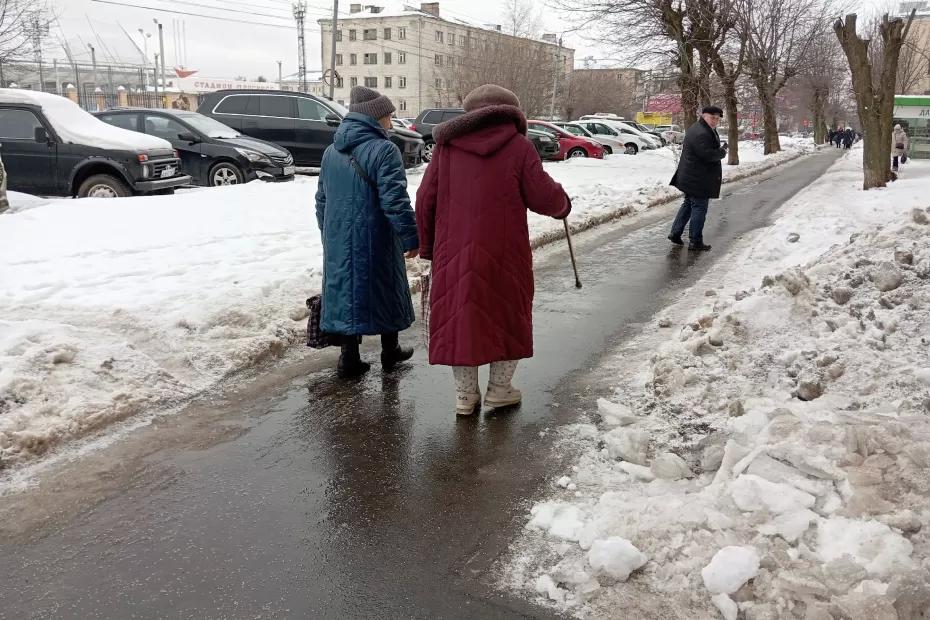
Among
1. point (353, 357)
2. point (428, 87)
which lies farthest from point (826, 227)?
point (428, 87)

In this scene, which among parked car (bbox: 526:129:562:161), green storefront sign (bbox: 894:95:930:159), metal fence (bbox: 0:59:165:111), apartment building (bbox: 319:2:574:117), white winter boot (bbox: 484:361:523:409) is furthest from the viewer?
apartment building (bbox: 319:2:574:117)

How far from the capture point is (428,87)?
3521 inches

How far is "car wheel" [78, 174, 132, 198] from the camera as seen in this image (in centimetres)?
1147

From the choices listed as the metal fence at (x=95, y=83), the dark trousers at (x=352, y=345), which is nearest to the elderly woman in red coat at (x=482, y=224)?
the dark trousers at (x=352, y=345)

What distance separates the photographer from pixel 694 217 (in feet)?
31.7

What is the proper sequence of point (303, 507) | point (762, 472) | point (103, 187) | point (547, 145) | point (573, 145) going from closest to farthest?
point (762, 472)
point (303, 507)
point (103, 187)
point (547, 145)
point (573, 145)

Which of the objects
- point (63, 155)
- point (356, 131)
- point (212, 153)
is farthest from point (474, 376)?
point (212, 153)

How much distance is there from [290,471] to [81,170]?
960cm

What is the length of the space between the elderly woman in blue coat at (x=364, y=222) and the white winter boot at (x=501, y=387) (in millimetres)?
833

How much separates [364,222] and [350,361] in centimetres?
96

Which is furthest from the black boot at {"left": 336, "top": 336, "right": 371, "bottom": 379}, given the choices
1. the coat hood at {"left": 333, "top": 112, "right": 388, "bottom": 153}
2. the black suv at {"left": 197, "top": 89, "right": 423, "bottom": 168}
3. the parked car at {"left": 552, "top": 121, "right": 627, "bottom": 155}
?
the parked car at {"left": 552, "top": 121, "right": 627, "bottom": 155}

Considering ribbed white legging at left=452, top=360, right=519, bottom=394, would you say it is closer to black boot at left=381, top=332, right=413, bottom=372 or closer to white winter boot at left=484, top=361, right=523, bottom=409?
white winter boot at left=484, top=361, right=523, bottom=409

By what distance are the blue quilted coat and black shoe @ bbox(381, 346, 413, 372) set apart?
1.21 feet

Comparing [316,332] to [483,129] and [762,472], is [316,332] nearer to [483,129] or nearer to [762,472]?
[483,129]
